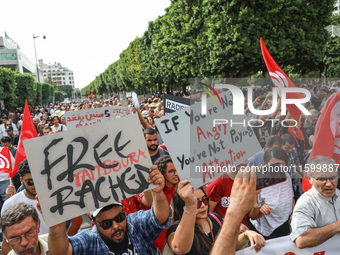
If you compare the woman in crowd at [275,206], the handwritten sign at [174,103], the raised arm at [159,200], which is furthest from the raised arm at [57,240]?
the handwritten sign at [174,103]

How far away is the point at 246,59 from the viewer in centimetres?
1977

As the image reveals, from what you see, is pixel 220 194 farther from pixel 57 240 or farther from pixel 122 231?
pixel 57 240

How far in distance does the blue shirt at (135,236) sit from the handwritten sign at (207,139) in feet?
1.48

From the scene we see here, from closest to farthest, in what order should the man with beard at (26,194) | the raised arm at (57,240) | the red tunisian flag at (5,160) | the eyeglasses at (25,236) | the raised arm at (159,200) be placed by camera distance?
the raised arm at (57,240)
the eyeglasses at (25,236)
the raised arm at (159,200)
the man with beard at (26,194)
the red tunisian flag at (5,160)

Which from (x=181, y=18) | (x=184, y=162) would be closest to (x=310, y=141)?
(x=184, y=162)

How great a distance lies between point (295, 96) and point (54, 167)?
3592 mm

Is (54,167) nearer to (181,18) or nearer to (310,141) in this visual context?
(310,141)

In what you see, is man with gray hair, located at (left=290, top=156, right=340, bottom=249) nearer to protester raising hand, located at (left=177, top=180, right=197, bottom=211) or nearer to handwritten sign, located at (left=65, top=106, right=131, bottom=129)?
protester raising hand, located at (left=177, top=180, right=197, bottom=211)

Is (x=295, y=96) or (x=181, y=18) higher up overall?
(x=181, y=18)

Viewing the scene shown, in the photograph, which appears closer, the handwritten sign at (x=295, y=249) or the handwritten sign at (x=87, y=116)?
the handwritten sign at (x=295, y=249)

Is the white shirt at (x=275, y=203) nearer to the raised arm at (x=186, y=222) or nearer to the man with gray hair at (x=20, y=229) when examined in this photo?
the raised arm at (x=186, y=222)

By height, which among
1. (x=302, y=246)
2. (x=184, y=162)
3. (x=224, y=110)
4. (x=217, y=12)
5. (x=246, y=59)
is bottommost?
(x=302, y=246)

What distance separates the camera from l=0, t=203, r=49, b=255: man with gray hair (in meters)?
2.28

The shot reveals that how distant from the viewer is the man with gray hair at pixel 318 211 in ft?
7.79
